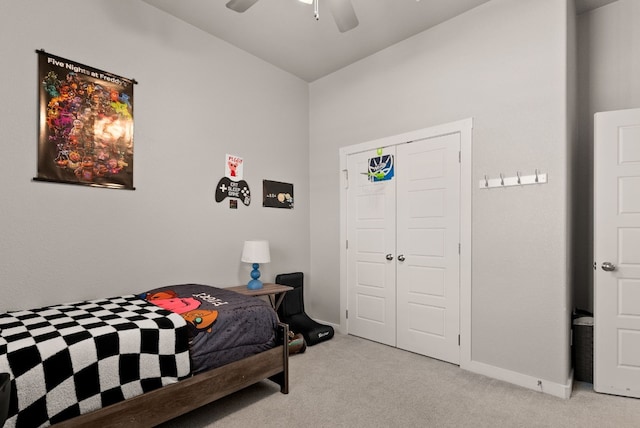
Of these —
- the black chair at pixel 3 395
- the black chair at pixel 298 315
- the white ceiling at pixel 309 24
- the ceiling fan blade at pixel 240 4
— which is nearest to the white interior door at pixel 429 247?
the black chair at pixel 298 315

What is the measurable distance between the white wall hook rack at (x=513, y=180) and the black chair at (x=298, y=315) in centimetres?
214

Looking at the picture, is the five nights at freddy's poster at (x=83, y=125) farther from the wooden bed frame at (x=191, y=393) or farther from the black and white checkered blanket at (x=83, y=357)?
the wooden bed frame at (x=191, y=393)

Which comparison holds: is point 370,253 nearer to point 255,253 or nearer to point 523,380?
point 255,253

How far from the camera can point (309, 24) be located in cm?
310

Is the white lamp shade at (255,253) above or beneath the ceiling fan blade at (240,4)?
beneath

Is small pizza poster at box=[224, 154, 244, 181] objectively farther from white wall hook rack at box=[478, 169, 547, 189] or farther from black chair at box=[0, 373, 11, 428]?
black chair at box=[0, 373, 11, 428]

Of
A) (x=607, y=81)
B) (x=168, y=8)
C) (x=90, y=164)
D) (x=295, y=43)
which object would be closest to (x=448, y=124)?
(x=607, y=81)

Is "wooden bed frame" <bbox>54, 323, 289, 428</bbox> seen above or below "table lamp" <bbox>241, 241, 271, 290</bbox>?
below

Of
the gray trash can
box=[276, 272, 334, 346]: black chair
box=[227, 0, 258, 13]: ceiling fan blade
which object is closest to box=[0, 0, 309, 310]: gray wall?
box=[276, 272, 334, 346]: black chair

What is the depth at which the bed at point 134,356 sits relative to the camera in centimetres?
147

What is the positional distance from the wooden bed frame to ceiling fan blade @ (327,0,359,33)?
7.18ft

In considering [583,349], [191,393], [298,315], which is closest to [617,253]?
[583,349]

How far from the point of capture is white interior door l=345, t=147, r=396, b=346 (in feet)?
11.4

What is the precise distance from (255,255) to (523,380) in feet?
8.12
